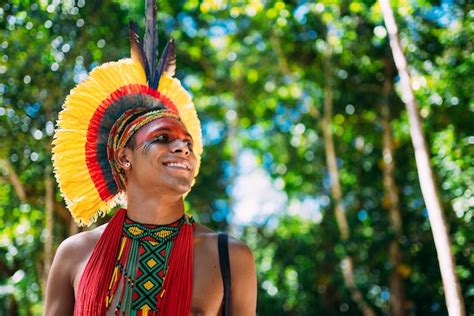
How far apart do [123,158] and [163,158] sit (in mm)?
246

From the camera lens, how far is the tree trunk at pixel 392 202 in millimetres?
10336

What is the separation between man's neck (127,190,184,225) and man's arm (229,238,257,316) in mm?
280

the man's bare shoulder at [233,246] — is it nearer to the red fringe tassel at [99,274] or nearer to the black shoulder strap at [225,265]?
the black shoulder strap at [225,265]

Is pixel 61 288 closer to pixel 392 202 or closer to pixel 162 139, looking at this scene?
pixel 162 139

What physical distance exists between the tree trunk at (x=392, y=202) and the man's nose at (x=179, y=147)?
7748mm

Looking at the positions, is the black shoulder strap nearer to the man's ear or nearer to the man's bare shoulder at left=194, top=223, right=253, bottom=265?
the man's bare shoulder at left=194, top=223, right=253, bottom=265

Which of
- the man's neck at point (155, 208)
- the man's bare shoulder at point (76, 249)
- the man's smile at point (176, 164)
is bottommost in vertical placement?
the man's bare shoulder at point (76, 249)

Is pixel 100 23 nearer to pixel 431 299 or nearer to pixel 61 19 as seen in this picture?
pixel 61 19

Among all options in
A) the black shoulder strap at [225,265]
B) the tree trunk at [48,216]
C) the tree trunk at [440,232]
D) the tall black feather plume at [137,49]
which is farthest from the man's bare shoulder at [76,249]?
the tree trunk at [48,216]

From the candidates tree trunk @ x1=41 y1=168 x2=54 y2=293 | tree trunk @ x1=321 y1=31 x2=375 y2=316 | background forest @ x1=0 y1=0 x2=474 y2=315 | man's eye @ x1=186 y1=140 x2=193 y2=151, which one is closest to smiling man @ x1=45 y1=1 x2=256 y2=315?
man's eye @ x1=186 y1=140 x2=193 y2=151

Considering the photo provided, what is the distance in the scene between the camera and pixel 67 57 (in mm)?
8195

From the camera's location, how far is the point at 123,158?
315 centimetres

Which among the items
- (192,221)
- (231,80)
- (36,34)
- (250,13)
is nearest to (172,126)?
(192,221)

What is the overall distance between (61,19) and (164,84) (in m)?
4.85
